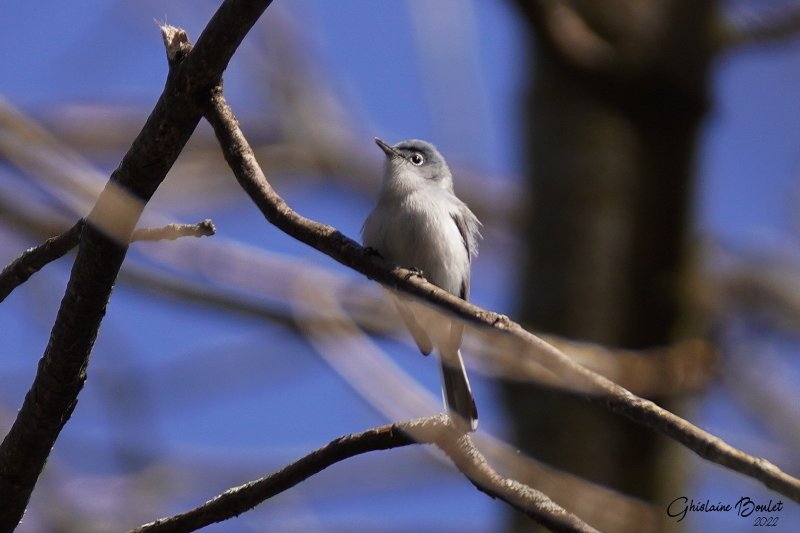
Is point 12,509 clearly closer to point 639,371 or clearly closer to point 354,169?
point 639,371

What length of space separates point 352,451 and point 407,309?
2471 mm

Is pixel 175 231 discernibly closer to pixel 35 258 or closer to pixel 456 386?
pixel 35 258

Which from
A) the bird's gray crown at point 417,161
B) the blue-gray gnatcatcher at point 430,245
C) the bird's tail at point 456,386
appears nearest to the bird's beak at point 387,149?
the bird's gray crown at point 417,161

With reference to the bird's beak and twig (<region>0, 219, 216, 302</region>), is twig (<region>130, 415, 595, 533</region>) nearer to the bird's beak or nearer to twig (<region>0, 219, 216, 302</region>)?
twig (<region>0, 219, 216, 302</region>)

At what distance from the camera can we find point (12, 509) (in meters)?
1.69

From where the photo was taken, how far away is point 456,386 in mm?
3836

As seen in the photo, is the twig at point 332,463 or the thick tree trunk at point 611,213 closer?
the twig at point 332,463

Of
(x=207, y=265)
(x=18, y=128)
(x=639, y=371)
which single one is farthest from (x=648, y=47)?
(x=18, y=128)

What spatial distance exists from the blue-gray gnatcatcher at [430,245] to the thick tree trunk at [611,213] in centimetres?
73

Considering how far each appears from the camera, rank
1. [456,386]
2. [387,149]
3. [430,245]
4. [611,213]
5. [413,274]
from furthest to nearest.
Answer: [611,213] → [387,149] → [430,245] → [456,386] → [413,274]

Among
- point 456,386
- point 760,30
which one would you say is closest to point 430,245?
point 456,386

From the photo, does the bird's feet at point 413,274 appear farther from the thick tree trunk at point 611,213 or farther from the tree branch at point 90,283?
the thick tree trunk at point 611,213

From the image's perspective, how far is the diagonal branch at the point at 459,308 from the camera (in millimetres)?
1495

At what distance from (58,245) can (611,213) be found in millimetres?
3483
